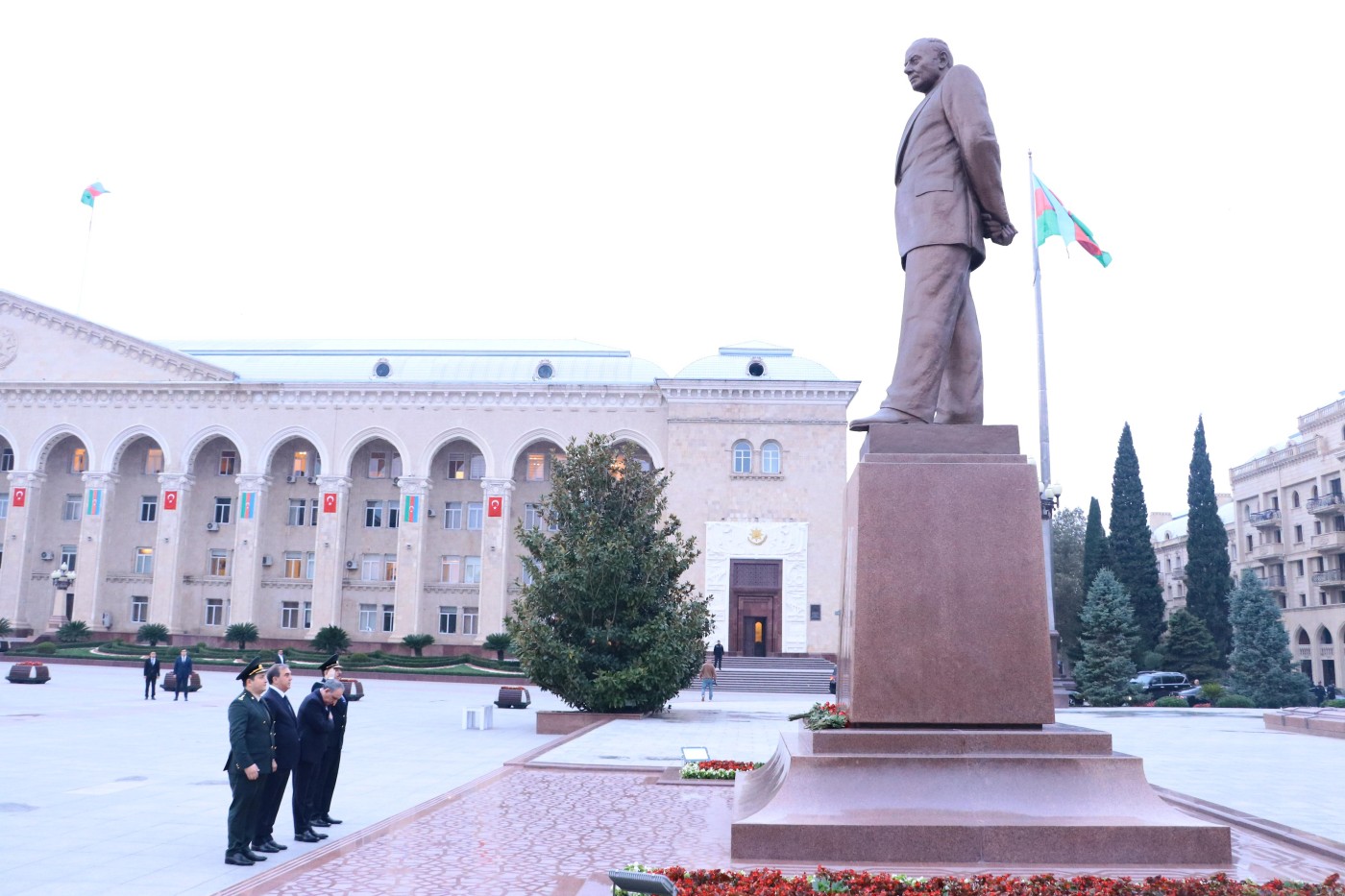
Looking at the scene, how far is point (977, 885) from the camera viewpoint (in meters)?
5.25

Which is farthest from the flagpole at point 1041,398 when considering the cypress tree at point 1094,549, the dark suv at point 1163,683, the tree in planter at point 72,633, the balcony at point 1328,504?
the tree in planter at point 72,633

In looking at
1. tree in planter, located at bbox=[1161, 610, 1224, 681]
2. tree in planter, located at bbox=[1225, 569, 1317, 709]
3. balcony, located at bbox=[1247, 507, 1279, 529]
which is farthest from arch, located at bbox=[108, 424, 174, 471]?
balcony, located at bbox=[1247, 507, 1279, 529]

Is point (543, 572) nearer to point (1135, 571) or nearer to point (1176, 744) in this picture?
point (1176, 744)

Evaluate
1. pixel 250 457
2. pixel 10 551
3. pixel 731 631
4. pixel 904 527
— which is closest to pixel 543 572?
pixel 904 527

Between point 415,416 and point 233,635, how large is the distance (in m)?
11.5

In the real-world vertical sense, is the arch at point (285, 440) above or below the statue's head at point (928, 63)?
above

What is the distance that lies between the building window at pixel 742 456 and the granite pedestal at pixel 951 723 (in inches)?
1327

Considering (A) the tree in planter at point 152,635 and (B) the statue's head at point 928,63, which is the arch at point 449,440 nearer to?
Result: (A) the tree in planter at point 152,635

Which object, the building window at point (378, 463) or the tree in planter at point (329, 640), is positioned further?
the building window at point (378, 463)

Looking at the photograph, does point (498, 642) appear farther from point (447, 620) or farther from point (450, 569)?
point (450, 569)

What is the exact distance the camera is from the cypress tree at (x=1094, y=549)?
1761 inches

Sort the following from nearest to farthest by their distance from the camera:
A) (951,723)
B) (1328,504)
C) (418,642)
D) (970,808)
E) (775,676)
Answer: (970,808) → (951,723) → (775,676) → (418,642) → (1328,504)

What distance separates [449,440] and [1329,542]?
131 ft

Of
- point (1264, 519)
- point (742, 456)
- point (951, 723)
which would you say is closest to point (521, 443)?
point (742, 456)
